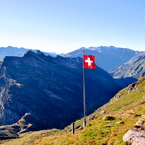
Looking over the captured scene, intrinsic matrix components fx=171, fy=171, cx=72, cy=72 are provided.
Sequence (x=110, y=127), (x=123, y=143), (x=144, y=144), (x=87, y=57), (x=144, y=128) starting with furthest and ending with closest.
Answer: (x=87, y=57)
(x=110, y=127)
(x=144, y=128)
(x=123, y=143)
(x=144, y=144)

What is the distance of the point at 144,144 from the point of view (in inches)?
977

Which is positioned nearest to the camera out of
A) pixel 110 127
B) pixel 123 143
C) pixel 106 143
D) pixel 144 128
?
pixel 123 143

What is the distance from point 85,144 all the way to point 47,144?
9.23 meters

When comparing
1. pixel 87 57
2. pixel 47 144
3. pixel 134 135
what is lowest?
pixel 47 144

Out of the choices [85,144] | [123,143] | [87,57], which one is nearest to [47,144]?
[85,144]

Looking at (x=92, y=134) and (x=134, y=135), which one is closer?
(x=134, y=135)

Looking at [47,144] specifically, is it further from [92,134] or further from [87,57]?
[87,57]

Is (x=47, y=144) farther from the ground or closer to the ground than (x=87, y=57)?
closer to the ground

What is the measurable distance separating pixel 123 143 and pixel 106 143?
10.5 ft

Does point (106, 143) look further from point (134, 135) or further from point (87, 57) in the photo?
point (87, 57)

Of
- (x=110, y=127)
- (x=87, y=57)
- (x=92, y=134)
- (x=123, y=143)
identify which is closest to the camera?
(x=123, y=143)

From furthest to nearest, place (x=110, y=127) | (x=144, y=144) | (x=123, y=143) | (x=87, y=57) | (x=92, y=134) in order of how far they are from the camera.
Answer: (x=87, y=57) → (x=110, y=127) → (x=92, y=134) → (x=123, y=143) → (x=144, y=144)

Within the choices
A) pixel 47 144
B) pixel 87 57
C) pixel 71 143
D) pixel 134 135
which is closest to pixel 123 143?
pixel 134 135

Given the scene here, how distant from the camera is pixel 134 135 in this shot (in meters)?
28.0
